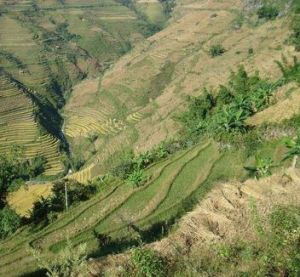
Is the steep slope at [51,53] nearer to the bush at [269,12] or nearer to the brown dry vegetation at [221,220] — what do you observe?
the bush at [269,12]

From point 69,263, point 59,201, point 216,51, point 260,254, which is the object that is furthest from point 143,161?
point 216,51

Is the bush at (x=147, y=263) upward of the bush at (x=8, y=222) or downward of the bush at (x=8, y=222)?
upward

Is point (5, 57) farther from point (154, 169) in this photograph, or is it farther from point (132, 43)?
point (154, 169)

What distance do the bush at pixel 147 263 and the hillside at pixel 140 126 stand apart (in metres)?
0.31

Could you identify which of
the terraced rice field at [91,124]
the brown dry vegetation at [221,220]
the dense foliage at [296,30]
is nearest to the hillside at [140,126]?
the brown dry vegetation at [221,220]

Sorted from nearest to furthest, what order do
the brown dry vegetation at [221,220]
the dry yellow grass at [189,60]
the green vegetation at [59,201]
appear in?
the brown dry vegetation at [221,220], the green vegetation at [59,201], the dry yellow grass at [189,60]

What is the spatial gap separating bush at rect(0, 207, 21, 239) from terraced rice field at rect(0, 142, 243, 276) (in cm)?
67

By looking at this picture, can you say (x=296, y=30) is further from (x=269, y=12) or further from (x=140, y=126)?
(x=140, y=126)

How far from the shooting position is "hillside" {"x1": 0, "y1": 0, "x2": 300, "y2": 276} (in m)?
13.9

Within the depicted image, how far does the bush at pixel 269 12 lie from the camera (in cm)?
6575

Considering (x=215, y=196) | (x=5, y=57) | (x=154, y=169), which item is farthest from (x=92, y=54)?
(x=215, y=196)

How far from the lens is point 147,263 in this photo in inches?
309

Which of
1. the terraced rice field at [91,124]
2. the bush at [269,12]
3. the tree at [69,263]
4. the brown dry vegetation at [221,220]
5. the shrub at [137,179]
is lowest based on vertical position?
the terraced rice field at [91,124]

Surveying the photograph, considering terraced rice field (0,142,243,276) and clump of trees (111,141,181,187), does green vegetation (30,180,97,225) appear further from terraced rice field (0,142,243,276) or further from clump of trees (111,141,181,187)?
clump of trees (111,141,181,187)
